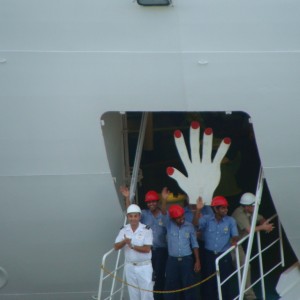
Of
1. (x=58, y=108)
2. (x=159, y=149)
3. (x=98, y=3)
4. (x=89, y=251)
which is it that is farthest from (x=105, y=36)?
(x=159, y=149)

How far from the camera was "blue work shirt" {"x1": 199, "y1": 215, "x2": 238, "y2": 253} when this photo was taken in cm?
688

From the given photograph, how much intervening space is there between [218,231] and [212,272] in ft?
1.43

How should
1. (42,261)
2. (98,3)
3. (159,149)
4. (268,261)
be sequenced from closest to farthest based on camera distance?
(98,3) < (42,261) < (268,261) < (159,149)

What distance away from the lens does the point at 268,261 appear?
28.4 ft

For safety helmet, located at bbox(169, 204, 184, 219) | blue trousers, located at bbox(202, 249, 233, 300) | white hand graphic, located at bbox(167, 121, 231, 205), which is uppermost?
white hand graphic, located at bbox(167, 121, 231, 205)

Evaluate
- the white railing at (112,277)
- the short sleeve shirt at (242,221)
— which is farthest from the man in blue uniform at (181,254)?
the short sleeve shirt at (242,221)

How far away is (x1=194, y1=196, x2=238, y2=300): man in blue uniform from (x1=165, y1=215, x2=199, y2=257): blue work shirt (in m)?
0.20

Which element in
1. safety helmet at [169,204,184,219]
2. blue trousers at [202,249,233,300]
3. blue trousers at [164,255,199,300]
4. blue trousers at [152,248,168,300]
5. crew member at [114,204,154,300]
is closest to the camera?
crew member at [114,204,154,300]

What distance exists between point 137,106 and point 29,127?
39.3 inches

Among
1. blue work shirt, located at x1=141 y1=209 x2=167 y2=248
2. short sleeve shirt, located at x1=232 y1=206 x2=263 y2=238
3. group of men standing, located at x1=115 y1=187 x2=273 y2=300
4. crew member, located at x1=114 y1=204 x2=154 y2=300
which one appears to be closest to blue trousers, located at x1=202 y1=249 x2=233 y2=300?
group of men standing, located at x1=115 y1=187 x2=273 y2=300

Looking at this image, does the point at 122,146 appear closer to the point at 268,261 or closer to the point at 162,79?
the point at 162,79

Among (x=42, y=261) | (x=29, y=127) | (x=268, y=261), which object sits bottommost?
(x=268, y=261)

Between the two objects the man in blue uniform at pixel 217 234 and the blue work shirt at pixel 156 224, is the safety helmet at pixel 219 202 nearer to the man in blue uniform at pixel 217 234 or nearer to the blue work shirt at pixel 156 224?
the man in blue uniform at pixel 217 234

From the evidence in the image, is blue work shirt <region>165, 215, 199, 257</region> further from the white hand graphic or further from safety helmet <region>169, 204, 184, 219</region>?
the white hand graphic
